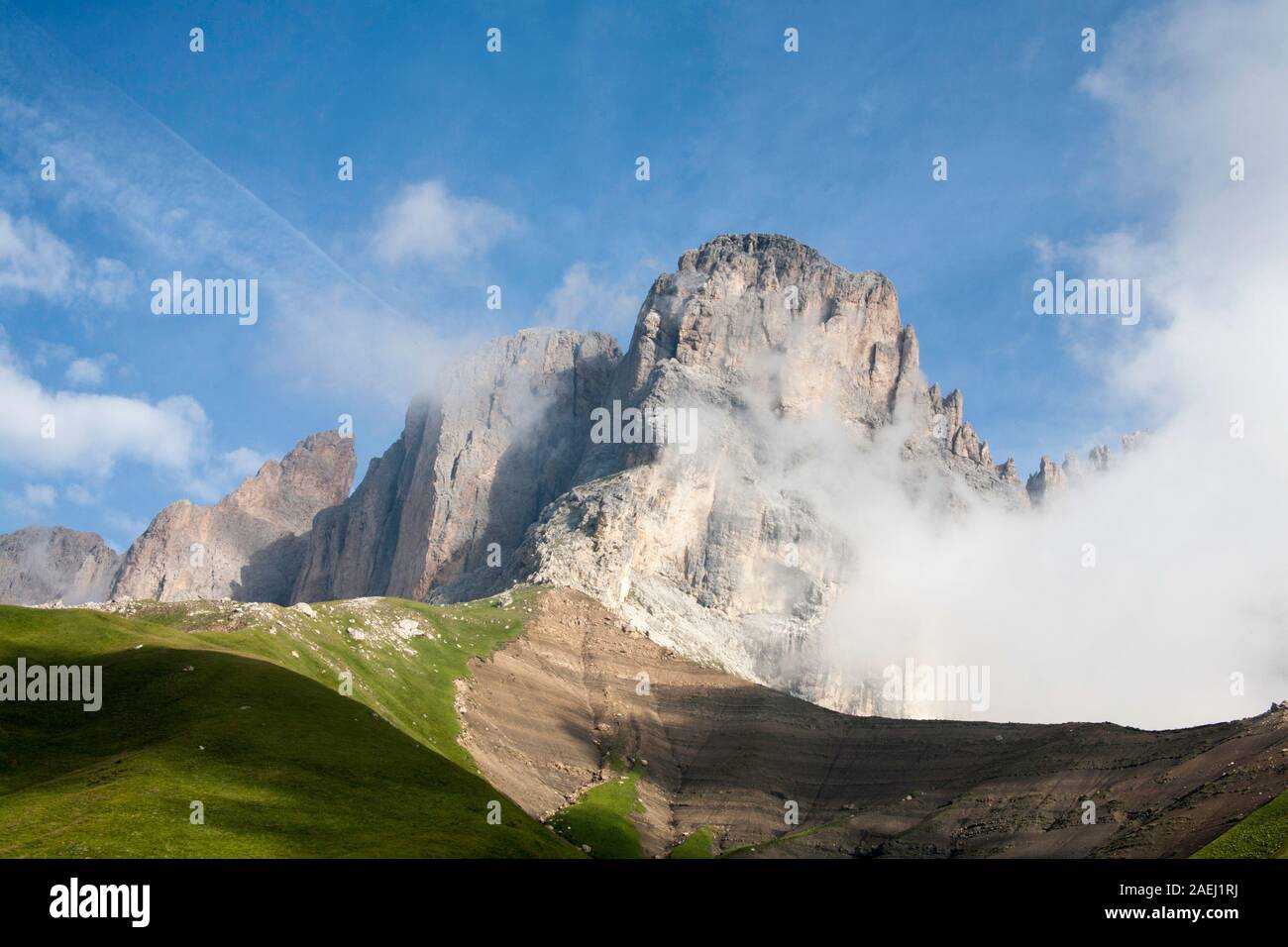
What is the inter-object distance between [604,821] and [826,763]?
42.4m

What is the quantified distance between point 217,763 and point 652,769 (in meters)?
89.9

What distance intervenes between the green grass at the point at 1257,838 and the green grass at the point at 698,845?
56387 mm

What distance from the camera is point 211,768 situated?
199 feet

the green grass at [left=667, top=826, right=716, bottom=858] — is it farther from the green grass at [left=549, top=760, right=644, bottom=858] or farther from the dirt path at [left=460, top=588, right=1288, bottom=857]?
the green grass at [left=549, top=760, right=644, bottom=858]

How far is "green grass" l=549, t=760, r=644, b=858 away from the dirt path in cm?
230

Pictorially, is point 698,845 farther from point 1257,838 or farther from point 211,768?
point 211,768

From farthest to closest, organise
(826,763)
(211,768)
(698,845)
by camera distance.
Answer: (826,763) → (698,845) → (211,768)

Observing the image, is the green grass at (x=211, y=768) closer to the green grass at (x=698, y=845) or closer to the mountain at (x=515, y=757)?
the mountain at (x=515, y=757)

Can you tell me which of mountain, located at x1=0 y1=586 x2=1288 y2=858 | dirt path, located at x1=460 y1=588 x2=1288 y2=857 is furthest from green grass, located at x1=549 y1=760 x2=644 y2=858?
dirt path, located at x1=460 y1=588 x2=1288 y2=857

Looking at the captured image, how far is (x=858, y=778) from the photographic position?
143125 mm

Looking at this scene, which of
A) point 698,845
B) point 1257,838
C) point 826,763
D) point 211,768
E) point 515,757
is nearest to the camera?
point 211,768

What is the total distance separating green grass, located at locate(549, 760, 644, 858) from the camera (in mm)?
111000

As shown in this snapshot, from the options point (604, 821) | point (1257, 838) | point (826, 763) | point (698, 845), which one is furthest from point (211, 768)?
point (826, 763)
